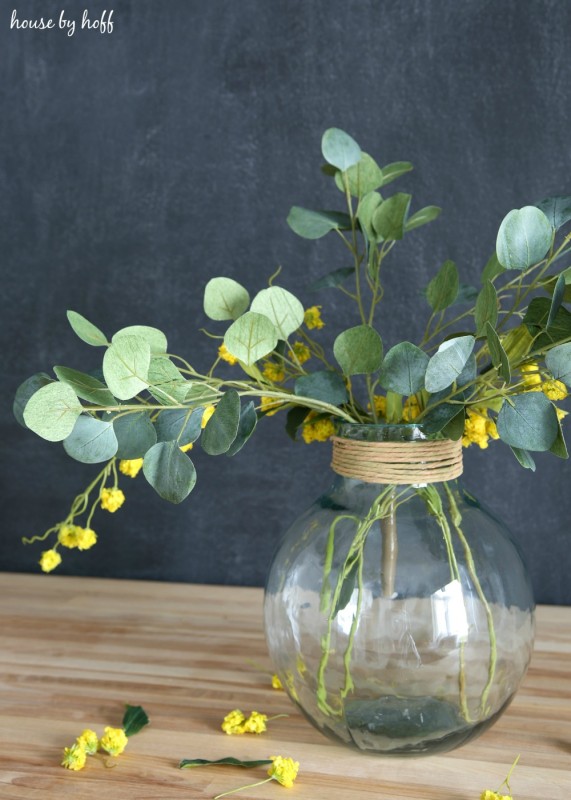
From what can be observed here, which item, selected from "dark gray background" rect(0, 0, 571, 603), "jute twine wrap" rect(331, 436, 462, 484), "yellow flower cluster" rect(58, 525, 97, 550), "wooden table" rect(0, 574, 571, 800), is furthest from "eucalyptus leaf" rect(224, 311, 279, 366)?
"dark gray background" rect(0, 0, 571, 603)

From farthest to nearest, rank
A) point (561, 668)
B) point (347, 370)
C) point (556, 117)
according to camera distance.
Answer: point (556, 117) → point (561, 668) → point (347, 370)

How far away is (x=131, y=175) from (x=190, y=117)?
0.43ft

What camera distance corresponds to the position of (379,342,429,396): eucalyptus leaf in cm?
66

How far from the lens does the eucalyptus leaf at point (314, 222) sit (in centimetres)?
81

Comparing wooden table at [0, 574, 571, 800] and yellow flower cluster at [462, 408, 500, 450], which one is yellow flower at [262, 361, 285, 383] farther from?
wooden table at [0, 574, 571, 800]

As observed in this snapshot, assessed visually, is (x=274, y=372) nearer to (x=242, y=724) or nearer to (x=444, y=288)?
(x=444, y=288)

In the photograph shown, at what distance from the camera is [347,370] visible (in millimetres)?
703

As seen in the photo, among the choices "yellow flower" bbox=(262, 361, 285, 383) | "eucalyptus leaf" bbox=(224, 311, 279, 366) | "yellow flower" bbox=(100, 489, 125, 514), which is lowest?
"yellow flower" bbox=(100, 489, 125, 514)

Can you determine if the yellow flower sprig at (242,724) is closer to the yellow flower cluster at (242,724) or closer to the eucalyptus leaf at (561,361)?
the yellow flower cluster at (242,724)

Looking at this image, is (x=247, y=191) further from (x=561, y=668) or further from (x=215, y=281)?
(x=561, y=668)

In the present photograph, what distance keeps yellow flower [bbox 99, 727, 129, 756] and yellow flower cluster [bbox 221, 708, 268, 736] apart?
0.10m

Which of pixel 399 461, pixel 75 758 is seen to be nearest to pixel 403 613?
pixel 399 461

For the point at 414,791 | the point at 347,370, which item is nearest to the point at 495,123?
the point at 347,370

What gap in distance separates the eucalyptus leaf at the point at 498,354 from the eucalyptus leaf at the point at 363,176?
0.77 ft
